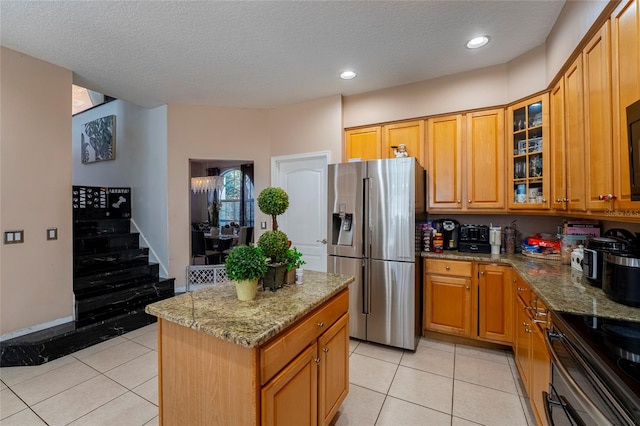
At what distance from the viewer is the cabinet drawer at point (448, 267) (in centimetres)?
278

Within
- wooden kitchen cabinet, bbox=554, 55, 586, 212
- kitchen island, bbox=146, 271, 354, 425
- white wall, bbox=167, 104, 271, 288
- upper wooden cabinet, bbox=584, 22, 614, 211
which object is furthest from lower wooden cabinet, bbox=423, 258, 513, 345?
white wall, bbox=167, 104, 271, 288

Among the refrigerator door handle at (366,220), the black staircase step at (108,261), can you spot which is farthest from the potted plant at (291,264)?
the black staircase step at (108,261)

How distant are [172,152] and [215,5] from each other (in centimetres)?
243

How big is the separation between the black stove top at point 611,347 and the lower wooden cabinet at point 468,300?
1.39 m

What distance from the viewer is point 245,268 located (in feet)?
4.63

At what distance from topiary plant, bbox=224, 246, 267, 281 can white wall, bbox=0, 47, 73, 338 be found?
271 centimetres

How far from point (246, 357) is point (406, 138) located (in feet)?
9.59

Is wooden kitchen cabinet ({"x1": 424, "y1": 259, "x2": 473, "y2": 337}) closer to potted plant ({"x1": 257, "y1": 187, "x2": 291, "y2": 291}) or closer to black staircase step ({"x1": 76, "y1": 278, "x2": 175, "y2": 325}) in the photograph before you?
potted plant ({"x1": 257, "y1": 187, "x2": 291, "y2": 291})

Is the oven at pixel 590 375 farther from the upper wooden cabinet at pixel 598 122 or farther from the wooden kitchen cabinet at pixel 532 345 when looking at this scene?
the upper wooden cabinet at pixel 598 122

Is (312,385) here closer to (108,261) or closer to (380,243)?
(380,243)

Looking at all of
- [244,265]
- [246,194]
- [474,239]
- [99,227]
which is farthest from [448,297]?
[99,227]

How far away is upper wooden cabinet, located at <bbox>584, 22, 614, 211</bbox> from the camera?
159 cm

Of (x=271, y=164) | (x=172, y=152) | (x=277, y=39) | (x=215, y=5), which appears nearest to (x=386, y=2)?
(x=277, y=39)

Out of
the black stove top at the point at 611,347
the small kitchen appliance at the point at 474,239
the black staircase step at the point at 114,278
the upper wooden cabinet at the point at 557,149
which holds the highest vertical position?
the upper wooden cabinet at the point at 557,149
